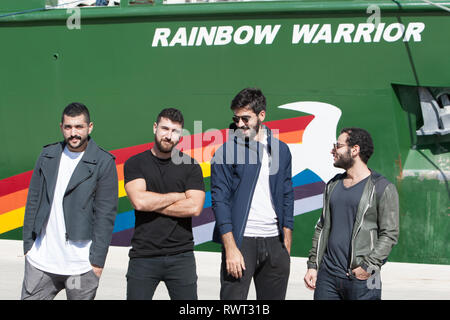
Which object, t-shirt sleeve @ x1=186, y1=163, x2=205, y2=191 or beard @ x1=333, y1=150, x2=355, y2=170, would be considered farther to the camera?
t-shirt sleeve @ x1=186, y1=163, x2=205, y2=191

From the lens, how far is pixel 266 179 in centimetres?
453

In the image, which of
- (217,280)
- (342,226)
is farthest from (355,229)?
(217,280)

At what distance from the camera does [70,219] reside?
4.25 metres

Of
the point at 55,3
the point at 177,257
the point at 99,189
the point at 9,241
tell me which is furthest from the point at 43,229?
the point at 55,3

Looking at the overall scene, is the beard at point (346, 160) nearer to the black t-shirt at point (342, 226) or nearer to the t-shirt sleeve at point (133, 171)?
the black t-shirt at point (342, 226)

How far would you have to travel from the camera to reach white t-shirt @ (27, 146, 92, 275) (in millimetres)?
4266

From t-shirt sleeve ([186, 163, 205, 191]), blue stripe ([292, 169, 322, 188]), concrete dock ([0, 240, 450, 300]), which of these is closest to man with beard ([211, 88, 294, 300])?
t-shirt sleeve ([186, 163, 205, 191])

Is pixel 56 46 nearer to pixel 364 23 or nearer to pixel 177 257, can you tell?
pixel 364 23

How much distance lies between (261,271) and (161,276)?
68 cm

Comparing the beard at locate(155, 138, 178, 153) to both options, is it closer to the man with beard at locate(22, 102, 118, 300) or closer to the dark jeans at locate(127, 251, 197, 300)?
the man with beard at locate(22, 102, 118, 300)

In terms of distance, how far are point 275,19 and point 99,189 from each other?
4.04 metres

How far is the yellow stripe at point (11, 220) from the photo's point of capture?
858 cm

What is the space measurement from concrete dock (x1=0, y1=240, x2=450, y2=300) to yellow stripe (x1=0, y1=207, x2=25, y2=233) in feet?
1.97

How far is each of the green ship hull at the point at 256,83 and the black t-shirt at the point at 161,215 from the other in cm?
331
